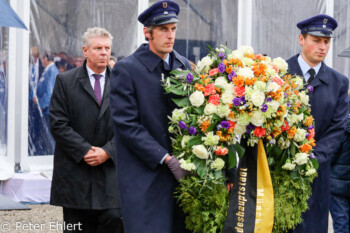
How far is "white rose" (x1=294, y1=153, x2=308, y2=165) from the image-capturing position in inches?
157

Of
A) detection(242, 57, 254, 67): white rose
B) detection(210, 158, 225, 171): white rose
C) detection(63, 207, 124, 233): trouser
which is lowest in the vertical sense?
detection(63, 207, 124, 233): trouser

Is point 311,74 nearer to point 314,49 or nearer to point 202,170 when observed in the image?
point 314,49

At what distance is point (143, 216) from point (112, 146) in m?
1.27

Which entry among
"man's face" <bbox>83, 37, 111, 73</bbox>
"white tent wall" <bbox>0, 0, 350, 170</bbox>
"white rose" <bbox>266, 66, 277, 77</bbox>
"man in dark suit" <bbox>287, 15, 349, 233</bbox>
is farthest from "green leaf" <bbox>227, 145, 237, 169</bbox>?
"white tent wall" <bbox>0, 0, 350, 170</bbox>

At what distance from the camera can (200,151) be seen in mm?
3762

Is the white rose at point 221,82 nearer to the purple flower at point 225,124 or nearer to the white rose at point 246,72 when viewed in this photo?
the white rose at point 246,72

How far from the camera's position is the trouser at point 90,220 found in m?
5.23

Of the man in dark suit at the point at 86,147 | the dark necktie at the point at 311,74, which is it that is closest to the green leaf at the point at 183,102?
the dark necktie at the point at 311,74

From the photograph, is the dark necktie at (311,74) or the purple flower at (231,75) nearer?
the purple flower at (231,75)

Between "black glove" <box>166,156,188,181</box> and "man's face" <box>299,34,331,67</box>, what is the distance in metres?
1.45

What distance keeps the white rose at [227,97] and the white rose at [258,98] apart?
0.13 metres

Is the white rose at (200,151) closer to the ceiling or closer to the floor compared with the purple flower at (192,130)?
closer to the floor

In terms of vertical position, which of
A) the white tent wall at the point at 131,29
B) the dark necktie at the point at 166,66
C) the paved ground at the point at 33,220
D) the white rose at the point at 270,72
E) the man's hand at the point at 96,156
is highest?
the white tent wall at the point at 131,29

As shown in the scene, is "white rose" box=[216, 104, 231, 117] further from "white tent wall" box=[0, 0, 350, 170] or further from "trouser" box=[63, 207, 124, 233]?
"white tent wall" box=[0, 0, 350, 170]
